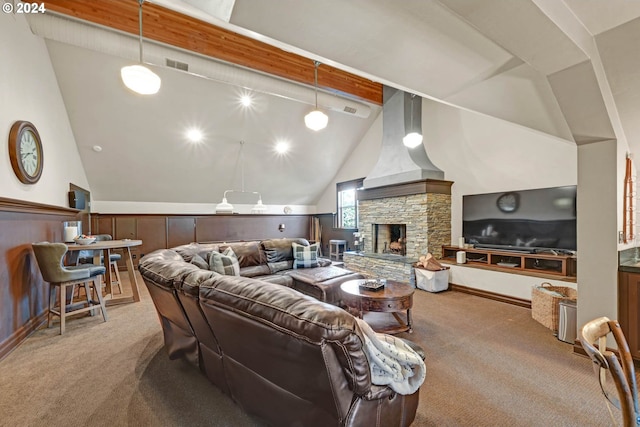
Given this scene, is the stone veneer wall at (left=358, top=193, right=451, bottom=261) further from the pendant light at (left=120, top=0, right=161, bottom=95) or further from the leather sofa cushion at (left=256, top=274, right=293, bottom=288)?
the pendant light at (left=120, top=0, right=161, bottom=95)

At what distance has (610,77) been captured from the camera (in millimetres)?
→ 2121

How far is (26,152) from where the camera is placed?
3.11m

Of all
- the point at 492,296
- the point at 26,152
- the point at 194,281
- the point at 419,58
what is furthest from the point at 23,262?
the point at 492,296

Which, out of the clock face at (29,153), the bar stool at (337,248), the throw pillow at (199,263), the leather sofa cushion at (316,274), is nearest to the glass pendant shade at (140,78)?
the clock face at (29,153)

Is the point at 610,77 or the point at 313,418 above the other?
the point at 610,77

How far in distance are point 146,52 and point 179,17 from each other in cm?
69

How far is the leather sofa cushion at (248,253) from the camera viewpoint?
14.1ft

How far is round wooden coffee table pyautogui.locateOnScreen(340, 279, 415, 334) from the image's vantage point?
113 inches

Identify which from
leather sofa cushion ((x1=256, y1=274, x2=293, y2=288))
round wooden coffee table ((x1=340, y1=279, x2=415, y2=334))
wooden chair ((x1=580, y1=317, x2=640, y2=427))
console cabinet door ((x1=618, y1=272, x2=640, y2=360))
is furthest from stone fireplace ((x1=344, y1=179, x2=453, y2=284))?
wooden chair ((x1=580, y1=317, x2=640, y2=427))

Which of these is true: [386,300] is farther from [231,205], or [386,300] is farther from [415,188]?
[231,205]

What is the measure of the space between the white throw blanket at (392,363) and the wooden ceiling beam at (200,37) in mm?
4434

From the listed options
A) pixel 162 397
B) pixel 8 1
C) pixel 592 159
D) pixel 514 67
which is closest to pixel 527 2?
pixel 514 67

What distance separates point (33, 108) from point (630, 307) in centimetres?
664

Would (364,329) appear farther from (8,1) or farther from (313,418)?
(8,1)
